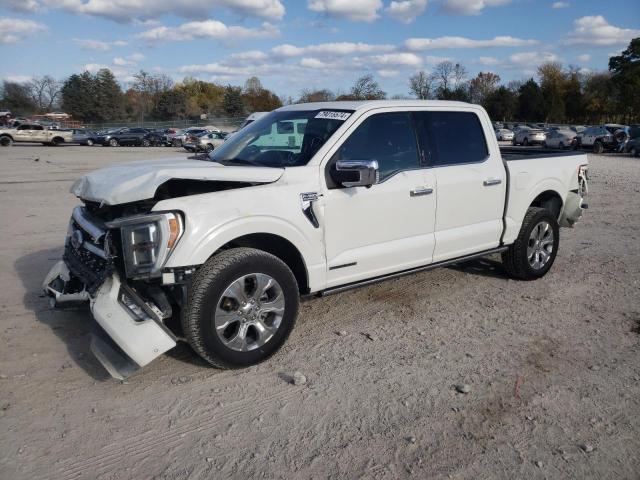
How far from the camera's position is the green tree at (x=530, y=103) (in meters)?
67.1

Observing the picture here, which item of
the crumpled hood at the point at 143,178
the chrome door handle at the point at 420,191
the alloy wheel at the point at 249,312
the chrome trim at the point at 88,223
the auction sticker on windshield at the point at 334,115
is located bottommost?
the alloy wheel at the point at 249,312

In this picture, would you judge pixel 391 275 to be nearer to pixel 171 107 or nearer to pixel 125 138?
pixel 125 138

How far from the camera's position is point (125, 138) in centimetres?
4281

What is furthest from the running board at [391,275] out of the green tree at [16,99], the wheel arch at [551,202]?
the green tree at [16,99]

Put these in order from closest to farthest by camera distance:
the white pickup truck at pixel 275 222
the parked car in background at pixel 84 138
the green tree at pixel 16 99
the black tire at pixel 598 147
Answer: the white pickup truck at pixel 275 222 < the black tire at pixel 598 147 < the parked car in background at pixel 84 138 < the green tree at pixel 16 99

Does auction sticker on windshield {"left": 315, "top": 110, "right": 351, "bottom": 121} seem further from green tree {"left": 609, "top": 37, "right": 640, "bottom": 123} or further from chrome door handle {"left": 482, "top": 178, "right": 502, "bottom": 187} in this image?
green tree {"left": 609, "top": 37, "right": 640, "bottom": 123}

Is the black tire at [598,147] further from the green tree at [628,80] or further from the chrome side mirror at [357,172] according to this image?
the chrome side mirror at [357,172]

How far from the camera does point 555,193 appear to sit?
20.5 ft

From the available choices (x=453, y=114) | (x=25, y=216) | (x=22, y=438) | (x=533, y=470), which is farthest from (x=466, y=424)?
(x=25, y=216)

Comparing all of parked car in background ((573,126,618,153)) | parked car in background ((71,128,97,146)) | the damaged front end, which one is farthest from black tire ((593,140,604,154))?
parked car in background ((71,128,97,146))

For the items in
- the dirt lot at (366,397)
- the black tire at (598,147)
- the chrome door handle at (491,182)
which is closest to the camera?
Answer: the dirt lot at (366,397)

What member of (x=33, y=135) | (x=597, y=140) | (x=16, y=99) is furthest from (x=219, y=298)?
(x=16, y=99)

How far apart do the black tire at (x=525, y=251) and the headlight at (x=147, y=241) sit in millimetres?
3855

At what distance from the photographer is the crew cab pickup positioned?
3653 cm
